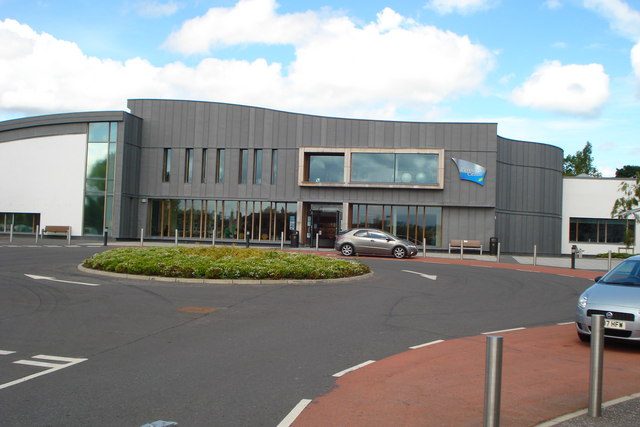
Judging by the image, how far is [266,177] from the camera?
37.8 m

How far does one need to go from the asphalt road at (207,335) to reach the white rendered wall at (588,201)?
26141 millimetres

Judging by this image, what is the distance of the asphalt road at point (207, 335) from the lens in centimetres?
553

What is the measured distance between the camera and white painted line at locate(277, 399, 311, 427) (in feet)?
16.5

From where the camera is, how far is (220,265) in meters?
15.5

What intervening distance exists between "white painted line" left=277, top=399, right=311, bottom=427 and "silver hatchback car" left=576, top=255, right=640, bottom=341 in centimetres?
488

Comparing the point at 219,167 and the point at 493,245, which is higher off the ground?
the point at 219,167

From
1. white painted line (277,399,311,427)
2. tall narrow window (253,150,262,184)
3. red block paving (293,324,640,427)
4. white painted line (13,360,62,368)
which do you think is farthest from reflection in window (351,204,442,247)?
white painted line (277,399,311,427)

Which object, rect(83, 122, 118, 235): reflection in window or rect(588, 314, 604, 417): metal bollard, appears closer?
rect(588, 314, 604, 417): metal bollard

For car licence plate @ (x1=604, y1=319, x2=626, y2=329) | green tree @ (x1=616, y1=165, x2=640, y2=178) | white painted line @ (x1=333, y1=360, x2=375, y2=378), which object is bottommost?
white painted line @ (x1=333, y1=360, x2=375, y2=378)

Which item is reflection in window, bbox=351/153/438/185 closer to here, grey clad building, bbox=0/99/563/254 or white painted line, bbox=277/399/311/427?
grey clad building, bbox=0/99/563/254

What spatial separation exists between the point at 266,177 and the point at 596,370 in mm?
33256

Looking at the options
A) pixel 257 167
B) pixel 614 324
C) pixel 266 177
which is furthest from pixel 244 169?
pixel 614 324

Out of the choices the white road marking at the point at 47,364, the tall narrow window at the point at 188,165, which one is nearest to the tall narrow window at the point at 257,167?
the tall narrow window at the point at 188,165

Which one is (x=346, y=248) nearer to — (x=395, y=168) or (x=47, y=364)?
(x=395, y=168)
